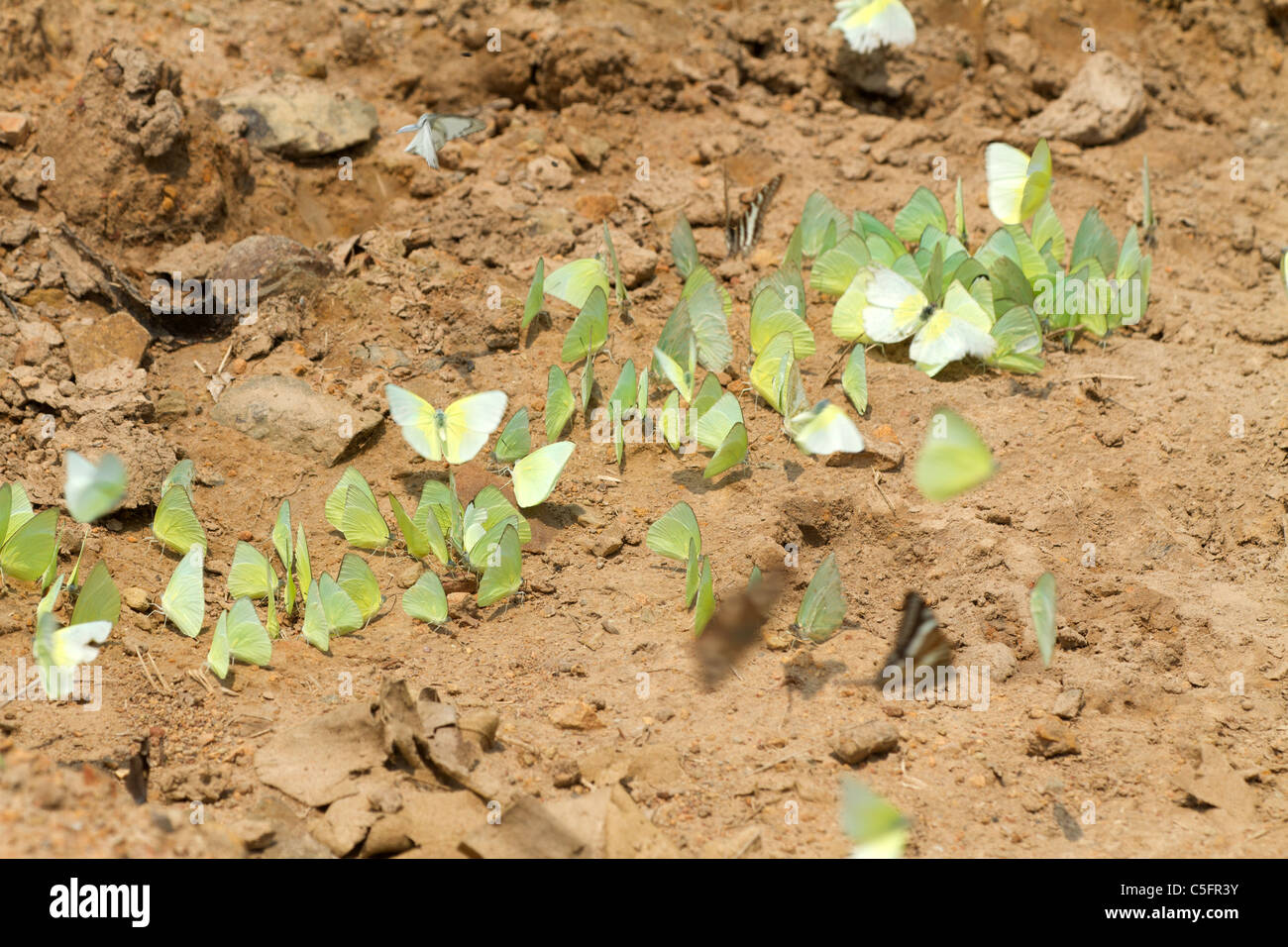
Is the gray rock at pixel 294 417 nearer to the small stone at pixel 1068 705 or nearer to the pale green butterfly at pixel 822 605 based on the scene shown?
the pale green butterfly at pixel 822 605

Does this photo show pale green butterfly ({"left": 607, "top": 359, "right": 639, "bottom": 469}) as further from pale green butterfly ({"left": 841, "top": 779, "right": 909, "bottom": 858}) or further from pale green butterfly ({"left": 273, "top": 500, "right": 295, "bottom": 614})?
pale green butterfly ({"left": 841, "top": 779, "right": 909, "bottom": 858})

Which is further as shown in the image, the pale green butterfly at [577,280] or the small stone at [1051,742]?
the pale green butterfly at [577,280]

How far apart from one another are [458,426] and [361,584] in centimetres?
55

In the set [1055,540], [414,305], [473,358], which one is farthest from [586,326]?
[1055,540]

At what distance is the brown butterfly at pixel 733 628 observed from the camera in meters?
2.70

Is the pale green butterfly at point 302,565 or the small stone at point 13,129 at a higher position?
the small stone at point 13,129

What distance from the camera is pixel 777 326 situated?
3.56 metres

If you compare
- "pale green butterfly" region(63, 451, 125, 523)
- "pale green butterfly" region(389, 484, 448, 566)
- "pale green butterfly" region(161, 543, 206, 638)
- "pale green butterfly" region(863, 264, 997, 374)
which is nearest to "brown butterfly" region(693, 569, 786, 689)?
"pale green butterfly" region(389, 484, 448, 566)

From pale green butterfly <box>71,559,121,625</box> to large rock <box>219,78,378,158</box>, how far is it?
7.50 ft

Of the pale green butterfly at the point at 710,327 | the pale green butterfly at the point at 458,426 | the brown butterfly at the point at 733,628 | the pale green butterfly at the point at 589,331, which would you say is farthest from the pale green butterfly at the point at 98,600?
the pale green butterfly at the point at 710,327

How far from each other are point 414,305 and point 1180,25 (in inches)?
151

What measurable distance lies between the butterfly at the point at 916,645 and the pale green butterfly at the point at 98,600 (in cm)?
183

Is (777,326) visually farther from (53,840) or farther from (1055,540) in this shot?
(53,840)

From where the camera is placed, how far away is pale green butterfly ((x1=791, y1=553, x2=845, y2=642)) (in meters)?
2.69
